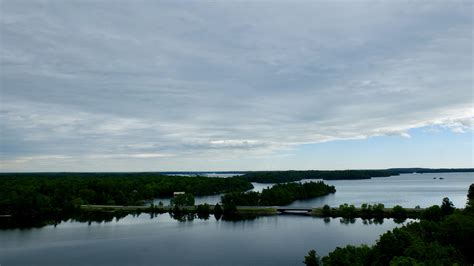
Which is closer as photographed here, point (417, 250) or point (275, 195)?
point (417, 250)

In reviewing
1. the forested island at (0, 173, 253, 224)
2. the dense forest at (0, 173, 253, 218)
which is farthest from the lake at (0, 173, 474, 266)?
the dense forest at (0, 173, 253, 218)

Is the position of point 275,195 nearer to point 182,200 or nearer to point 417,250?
point 182,200

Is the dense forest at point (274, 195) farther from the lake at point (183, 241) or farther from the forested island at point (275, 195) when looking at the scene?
the lake at point (183, 241)

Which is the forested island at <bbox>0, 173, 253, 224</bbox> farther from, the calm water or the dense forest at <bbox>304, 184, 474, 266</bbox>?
the dense forest at <bbox>304, 184, 474, 266</bbox>

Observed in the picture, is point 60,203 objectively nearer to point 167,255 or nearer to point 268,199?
point 268,199

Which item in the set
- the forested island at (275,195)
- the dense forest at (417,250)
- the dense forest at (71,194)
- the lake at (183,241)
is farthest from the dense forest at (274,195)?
the dense forest at (417,250)

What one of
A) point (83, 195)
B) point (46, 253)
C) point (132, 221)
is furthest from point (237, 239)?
point (83, 195)

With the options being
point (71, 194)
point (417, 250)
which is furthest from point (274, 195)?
point (417, 250)
